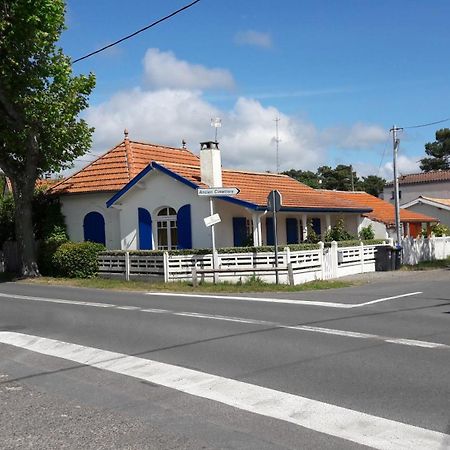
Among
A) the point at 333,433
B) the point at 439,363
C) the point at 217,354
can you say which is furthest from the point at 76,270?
the point at 333,433

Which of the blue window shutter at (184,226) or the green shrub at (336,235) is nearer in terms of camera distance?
the blue window shutter at (184,226)

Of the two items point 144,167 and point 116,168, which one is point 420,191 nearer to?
point 144,167

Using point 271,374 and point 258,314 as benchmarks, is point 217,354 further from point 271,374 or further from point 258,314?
point 258,314

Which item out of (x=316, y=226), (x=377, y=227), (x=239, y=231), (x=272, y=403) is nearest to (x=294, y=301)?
(x=272, y=403)

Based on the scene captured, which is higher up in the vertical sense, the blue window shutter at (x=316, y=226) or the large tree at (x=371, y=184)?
the large tree at (x=371, y=184)

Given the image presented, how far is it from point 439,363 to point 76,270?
18.9 meters

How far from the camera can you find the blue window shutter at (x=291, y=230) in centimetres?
2761

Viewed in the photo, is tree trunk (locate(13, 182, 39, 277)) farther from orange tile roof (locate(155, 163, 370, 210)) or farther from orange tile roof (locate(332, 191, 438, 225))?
orange tile roof (locate(332, 191, 438, 225))

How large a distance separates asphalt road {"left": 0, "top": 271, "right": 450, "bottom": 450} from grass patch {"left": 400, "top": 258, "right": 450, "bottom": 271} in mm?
13805

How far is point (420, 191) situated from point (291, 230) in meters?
40.7

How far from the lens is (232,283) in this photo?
20469 mm

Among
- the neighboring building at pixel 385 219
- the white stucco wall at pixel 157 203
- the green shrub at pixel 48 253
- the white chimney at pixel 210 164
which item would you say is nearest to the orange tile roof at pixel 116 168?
the white stucco wall at pixel 157 203

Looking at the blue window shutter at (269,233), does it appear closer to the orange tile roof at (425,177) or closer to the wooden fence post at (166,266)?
the wooden fence post at (166,266)

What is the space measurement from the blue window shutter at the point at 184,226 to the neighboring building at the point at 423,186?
41689mm
